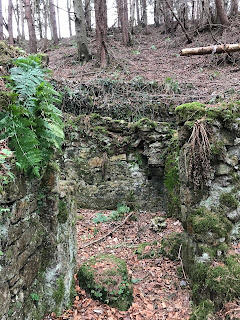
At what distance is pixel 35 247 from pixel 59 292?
83cm

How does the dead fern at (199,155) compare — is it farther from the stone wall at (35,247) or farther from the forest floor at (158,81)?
the stone wall at (35,247)

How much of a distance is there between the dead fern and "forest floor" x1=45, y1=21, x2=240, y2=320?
195 centimetres

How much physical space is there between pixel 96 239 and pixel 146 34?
739 inches

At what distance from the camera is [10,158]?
7.50 ft

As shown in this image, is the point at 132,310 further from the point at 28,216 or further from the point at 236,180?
the point at 236,180

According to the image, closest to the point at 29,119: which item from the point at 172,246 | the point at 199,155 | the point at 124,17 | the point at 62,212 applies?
the point at 62,212

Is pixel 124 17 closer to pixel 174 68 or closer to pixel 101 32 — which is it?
pixel 101 32

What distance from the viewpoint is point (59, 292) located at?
313cm

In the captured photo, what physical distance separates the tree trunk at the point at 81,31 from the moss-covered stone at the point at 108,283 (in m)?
11.3

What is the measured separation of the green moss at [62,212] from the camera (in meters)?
3.26

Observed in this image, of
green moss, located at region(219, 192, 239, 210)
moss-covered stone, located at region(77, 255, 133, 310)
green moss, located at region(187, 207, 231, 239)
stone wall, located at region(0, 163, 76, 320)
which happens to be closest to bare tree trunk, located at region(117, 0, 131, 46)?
green moss, located at region(219, 192, 239, 210)

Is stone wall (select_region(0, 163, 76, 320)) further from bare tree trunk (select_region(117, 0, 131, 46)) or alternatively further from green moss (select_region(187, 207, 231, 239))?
bare tree trunk (select_region(117, 0, 131, 46))

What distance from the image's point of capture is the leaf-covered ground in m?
3.48

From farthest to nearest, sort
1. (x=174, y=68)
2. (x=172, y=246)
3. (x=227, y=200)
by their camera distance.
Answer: (x=174, y=68) < (x=172, y=246) < (x=227, y=200)
